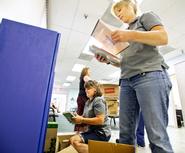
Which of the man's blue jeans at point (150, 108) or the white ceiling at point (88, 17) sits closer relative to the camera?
the man's blue jeans at point (150, 108)

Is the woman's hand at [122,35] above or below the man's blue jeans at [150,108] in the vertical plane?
above

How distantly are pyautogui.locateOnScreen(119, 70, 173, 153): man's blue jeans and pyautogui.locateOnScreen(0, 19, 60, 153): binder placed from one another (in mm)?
476

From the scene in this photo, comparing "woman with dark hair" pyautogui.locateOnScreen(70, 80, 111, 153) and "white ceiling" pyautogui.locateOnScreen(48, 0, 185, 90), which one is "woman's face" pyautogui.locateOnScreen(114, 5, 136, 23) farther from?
"white ceiling" pyautogui.locateOnScreen(48, 0, 185, 90)

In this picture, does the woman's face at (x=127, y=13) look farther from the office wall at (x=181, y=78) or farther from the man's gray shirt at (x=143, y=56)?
the office wall at (x=181, y=78)

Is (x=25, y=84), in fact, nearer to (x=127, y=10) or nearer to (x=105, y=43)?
(x=105, y=43)

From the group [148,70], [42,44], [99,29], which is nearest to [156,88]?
[148,70]

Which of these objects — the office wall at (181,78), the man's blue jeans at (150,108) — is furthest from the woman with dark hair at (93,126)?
the office wall at (181,78)

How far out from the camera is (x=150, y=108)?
2.35 feet

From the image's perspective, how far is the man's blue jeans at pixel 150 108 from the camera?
0.68m

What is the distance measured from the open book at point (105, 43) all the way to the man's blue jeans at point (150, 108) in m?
0.20

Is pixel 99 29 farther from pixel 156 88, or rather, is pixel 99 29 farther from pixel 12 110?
pixel 12 110

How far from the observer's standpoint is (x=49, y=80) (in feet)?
2.86

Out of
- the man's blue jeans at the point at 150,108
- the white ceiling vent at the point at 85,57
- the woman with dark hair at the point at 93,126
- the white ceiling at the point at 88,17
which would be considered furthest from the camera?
the white ceiling vent at the point at 85,57

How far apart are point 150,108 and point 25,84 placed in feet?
2.23
